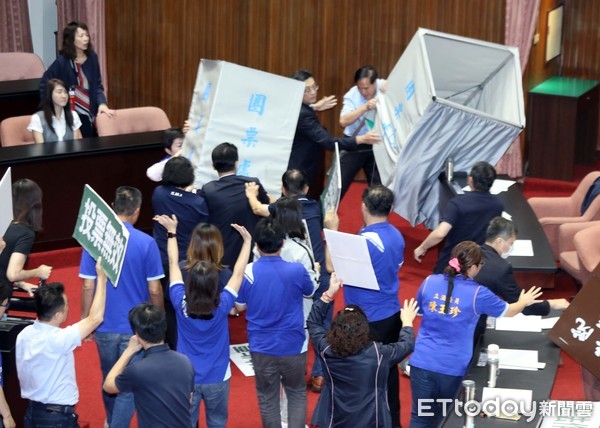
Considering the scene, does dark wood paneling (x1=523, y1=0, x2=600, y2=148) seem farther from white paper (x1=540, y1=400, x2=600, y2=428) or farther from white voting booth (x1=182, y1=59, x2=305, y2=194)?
white paper (x1=540, y1=400, x2=600, y2=428)

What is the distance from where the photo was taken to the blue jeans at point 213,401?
526cm

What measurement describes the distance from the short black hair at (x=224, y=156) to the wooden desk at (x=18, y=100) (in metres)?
4.09

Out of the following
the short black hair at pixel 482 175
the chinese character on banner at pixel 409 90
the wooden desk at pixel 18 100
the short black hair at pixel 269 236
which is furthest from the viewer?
the wooden desk at pixel 18 100

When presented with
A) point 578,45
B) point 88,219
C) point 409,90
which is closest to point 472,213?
point 409,90

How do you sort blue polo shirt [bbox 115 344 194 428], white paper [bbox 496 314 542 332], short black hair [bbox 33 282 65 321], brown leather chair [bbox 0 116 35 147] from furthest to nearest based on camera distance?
1. brown leather chair [bbox 0 116 35 147]
2. white paper [bbox 496 314 542 332]
3. short black hair [bbox 33 282 65 321]
4. blue polo shirt [bbox 115 344 194 428]

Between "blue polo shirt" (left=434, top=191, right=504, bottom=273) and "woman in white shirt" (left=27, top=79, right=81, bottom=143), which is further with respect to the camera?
"woman in white shirt" (left=27, top=79, right=81, bottom=143)

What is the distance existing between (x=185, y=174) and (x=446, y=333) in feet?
6.44

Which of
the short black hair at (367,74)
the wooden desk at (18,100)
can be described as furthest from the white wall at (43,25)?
the short black hair at (367,74)

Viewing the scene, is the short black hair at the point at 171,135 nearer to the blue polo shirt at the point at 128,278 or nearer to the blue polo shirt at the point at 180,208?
the blue polo shirt at the point at 180,208

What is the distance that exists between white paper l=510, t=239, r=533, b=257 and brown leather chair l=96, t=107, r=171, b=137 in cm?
354

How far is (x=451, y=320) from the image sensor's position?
5.30 metres

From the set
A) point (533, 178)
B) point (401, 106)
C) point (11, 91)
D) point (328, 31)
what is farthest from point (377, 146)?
point (11, 91)

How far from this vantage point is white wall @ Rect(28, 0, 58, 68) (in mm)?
12422

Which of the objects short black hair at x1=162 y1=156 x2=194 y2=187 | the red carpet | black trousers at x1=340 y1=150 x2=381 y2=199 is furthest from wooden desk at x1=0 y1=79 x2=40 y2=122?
short black hair at x1=162 y1=156 x2=194 y2=187
